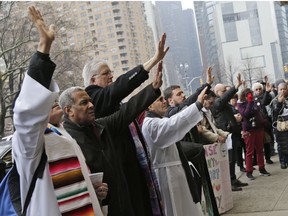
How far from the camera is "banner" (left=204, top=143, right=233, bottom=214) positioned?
21.1ft

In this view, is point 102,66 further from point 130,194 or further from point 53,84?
point 53,84

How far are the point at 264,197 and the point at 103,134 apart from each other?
14.4ft

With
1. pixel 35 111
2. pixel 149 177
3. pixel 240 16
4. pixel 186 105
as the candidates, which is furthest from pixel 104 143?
pixel 240 16

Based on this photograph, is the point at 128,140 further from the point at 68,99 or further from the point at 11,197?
the point at 11,197

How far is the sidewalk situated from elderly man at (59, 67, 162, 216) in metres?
3.30

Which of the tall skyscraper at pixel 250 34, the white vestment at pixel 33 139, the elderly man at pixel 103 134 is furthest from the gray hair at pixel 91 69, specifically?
the tall skyscraper at pixel 250 34

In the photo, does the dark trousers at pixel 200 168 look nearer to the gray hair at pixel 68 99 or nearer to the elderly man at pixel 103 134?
the elderly man at pixel 103 134

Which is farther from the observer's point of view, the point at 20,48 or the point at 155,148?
the point at 20,48

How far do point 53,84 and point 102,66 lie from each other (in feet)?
5.19

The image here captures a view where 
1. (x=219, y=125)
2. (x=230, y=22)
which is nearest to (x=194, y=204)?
(x=219, y=125)

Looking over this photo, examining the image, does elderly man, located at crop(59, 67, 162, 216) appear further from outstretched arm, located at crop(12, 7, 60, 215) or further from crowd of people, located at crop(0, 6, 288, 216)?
outstretched arm, located at crop(12, 7, 60, 215)

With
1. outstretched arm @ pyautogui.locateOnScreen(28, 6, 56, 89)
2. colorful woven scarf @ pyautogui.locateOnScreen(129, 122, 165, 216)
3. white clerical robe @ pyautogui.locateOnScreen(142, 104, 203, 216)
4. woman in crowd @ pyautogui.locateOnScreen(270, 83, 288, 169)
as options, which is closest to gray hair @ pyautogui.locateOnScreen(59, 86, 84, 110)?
colorful woven scarf @ pyautogui.locateOnScreen(129, 122, 165, 216)

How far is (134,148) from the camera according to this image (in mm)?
3779

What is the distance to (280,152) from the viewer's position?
9.27 metres
